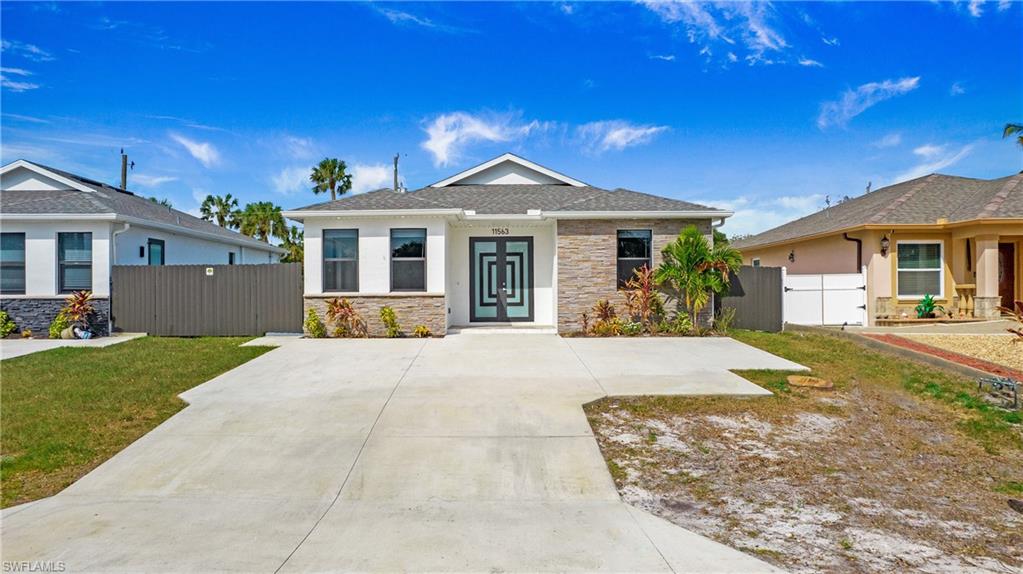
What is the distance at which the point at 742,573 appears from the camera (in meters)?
3.21

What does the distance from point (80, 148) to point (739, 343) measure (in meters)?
26.6

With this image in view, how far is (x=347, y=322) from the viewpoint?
41.2 feet

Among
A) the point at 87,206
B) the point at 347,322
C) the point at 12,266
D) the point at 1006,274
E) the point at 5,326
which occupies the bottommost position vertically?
the point at 5,326

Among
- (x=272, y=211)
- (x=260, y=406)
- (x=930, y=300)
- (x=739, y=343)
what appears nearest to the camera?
(x=260, y=406)

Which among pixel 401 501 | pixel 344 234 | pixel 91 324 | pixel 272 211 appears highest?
pixel 272 211

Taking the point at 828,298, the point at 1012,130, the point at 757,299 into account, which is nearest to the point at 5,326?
the point at 757,299

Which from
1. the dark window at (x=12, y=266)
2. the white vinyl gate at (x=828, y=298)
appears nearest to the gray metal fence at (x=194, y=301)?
the dark window at (x=12, y=266)

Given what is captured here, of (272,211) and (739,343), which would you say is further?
(272,211)

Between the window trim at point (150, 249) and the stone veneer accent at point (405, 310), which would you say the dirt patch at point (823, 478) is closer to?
the stone veneer accent at point (405, 310)

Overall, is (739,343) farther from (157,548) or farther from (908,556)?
(157,548)

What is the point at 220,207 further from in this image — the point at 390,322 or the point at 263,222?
the point at 390,322

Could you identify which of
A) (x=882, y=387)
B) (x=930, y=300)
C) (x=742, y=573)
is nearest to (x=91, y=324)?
(x=742, y=573)

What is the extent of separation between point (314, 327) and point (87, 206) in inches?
297

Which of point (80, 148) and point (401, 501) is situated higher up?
point (80, 148)
